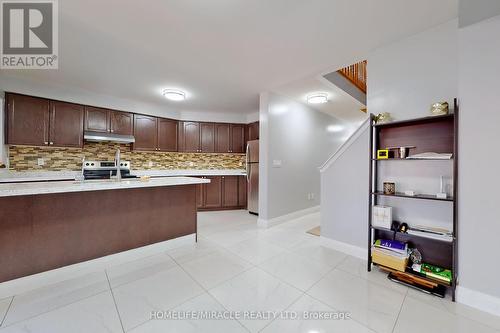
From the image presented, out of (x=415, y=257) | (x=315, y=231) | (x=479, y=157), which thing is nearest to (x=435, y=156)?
(x=479, y=157)

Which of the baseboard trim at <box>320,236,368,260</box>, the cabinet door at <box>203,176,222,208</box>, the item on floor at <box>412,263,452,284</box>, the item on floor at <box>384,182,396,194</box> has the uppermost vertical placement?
the item on floor at <box>384,182,396,194</box>

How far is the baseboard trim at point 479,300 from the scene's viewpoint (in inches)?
60.1

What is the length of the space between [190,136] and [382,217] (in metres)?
4.52

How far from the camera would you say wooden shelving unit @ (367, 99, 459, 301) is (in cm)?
169

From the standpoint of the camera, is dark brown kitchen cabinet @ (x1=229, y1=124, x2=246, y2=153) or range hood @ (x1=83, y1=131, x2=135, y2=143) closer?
range hood @ (x1=83, y1=131, x2=135, y2=143)

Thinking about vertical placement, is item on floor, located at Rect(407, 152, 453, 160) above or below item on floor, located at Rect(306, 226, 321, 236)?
above

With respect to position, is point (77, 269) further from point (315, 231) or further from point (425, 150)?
point (425, 150)

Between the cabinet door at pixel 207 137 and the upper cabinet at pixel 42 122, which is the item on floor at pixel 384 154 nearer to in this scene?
the cabinet door at pixel 207 137

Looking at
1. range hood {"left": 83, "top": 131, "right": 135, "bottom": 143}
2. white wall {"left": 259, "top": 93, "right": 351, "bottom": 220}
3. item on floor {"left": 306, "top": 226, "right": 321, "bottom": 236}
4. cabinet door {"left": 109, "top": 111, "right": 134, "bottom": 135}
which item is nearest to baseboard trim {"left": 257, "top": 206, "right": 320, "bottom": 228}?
white wall {"left": 259, "top": 93, "right": 351, "bottom": 220}

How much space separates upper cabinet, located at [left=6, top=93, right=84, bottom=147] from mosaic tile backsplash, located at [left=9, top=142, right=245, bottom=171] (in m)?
0.31

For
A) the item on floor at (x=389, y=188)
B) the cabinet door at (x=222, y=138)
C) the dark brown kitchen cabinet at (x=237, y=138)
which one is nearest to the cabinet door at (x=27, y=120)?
the cabinet door at (x=222, y=138)

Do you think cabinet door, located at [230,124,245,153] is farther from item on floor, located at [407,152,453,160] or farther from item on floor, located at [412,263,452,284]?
item on floor, located at [412,263,452,284]

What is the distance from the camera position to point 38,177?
11.3ft

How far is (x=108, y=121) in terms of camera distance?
4125mm
